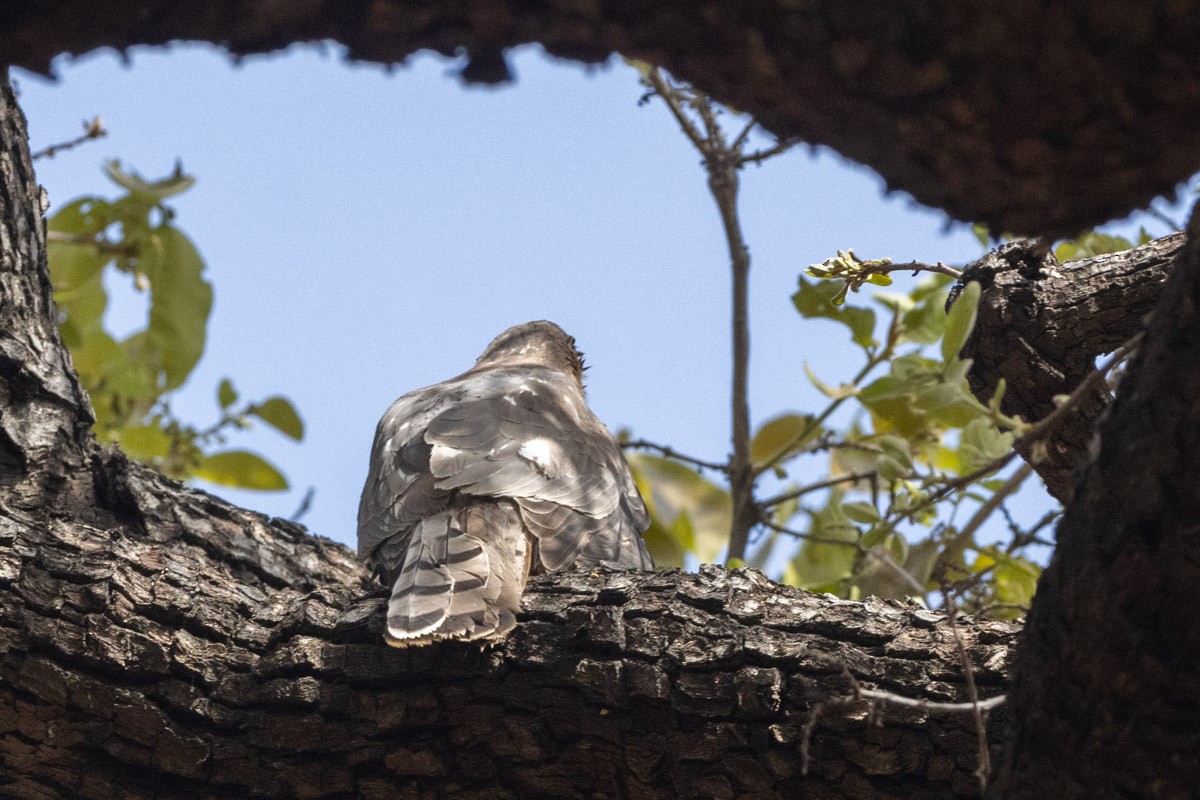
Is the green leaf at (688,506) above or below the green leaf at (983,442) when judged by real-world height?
above

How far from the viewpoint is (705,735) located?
8.43 ft

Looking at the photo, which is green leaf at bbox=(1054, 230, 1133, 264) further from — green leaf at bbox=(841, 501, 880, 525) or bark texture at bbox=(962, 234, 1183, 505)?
green leaf at bbox=(841, 501, 880, 525)

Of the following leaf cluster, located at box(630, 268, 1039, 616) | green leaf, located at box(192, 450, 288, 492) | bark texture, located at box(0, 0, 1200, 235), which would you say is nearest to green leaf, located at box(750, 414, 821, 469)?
leaf cluster, located at box(630, 268, 1039, 616)

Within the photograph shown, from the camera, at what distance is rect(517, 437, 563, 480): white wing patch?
423 centimetres

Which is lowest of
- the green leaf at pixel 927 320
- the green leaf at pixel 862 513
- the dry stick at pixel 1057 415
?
the dry stick at pixel 1057 415

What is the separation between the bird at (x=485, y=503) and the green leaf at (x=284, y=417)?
34cm

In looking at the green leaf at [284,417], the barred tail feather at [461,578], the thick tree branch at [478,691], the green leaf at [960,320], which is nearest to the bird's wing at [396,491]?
the barred tail feather at [461,578]

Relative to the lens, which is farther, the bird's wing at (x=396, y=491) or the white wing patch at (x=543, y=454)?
the white wing patch at (x=543, y=454)

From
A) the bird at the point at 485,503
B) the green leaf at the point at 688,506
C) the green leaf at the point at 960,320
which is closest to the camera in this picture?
the green leaf at the point at 960,320

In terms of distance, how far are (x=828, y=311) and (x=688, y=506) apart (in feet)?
5.09

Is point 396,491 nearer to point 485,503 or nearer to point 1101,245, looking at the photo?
point 485,503

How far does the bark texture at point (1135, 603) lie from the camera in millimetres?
1679

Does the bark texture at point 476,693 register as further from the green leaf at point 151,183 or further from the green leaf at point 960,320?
the green leaf at point 151,183

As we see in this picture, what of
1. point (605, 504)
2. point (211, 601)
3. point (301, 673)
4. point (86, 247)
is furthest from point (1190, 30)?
point (86, 247)
